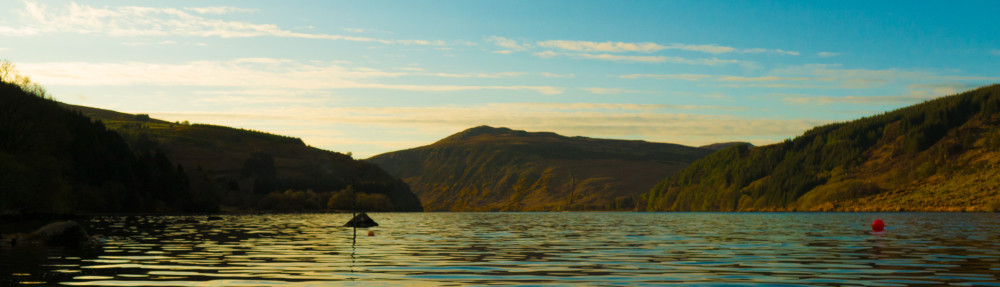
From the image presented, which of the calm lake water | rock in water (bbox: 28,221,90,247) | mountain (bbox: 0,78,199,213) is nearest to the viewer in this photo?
the calm lake water

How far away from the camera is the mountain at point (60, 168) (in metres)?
98.5

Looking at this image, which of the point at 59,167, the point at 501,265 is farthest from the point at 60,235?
the point at 59,167

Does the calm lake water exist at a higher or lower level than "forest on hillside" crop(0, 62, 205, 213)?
lower

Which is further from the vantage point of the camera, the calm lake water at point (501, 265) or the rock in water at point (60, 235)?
the rock in water at point (60, 235)

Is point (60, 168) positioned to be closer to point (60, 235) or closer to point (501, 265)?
point (60, 235)

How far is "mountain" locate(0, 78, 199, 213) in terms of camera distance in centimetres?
9850

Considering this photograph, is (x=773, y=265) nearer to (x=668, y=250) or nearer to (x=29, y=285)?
(x=668, y=250)

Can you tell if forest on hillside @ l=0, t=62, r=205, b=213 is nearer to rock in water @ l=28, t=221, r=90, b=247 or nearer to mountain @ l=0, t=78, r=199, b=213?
mountain @ l=0, t=78, r=199, b=213

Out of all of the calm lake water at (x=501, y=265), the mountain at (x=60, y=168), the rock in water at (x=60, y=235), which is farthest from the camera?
the mountain at (x=60, y=168)

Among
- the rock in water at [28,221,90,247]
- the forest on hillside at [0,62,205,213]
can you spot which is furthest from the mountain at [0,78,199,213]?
the rock in water at [28,221,90,247]

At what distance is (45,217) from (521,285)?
92.1m

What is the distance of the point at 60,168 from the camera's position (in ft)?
357

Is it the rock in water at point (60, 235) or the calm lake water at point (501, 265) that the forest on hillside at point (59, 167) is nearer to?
the rock in water at point (60, 235)

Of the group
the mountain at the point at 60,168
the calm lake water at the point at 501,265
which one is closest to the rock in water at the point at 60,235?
the calm lake water at the point at 501,265
